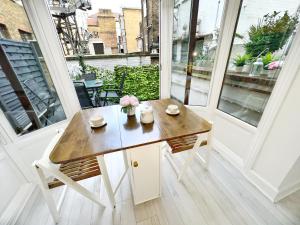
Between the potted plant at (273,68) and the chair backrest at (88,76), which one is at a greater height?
the potted plant at (273,68)

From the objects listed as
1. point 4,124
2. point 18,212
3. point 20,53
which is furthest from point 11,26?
point 18,212

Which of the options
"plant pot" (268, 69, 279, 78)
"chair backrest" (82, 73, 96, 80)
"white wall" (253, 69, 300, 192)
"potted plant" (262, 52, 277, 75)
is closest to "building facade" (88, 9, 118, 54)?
"chair backrest" (82, 73, 96, 80)

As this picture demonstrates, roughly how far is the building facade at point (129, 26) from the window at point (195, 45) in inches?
231

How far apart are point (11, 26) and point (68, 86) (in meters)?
0.69

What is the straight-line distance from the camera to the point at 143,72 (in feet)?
12.4

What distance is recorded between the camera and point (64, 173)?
1112mm

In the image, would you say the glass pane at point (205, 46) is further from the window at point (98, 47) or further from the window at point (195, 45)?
the window at point (98, 47)

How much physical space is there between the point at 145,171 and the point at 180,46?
181 centimetres

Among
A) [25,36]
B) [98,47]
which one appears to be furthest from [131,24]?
[25,36]

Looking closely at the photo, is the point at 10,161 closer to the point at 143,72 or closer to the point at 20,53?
the point at 20,53

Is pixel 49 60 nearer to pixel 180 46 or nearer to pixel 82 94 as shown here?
pixel 82 94

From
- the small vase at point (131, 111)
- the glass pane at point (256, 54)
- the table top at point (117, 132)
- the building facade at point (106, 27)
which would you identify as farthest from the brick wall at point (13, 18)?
the building facade at point (106, 27)

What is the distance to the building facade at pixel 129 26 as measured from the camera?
732 centimetres

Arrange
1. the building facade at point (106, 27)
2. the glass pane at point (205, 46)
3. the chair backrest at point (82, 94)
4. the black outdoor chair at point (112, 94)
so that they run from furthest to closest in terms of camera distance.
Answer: the building facade at point (106, 27)
the black outdoor chair at point (112, 94)
the chair backrest at point (82, 94)
the glass pane at point (205, 46)
